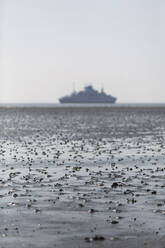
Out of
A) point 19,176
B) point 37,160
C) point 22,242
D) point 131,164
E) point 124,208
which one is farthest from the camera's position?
point 37,160

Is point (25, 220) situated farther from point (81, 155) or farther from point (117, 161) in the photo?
point (81, 155)

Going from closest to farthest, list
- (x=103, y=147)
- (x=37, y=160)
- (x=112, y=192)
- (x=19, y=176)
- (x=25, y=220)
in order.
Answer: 1. (x=25, y=220)
2. (x=112, y=192)
3. (x=19, y=176)
4. (x=37, y=160)
5. (x=103, y=147)

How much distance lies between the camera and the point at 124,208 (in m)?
14.9

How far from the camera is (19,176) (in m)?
21.6

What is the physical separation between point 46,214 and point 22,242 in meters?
2.92

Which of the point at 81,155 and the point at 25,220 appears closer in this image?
the point at 25,220

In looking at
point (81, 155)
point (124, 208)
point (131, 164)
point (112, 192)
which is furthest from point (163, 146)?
point (124, 208)

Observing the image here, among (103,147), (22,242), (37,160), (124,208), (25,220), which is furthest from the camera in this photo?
(103,147)

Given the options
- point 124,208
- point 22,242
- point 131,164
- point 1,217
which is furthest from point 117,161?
point 22,242

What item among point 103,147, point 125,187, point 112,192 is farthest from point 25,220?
point 103,147

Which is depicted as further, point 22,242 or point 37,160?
point 37,160

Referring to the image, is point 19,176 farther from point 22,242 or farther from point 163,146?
point 163,146

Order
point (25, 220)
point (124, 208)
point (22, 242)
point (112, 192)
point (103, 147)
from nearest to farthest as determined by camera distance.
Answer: point (22, 242) → point (25, 220) → point (124, 208) → point (112, 192) → point (103, 147)

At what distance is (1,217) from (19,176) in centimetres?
787
